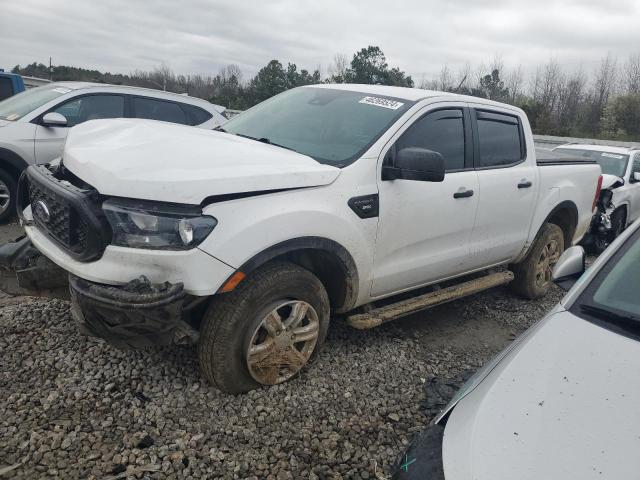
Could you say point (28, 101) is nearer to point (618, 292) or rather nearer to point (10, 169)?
point (10, 169)

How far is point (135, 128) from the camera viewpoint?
3.11 metres

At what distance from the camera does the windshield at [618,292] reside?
1997mm

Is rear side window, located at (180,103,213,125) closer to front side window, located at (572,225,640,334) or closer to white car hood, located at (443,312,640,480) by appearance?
front side window, located at (572,225,640,334)

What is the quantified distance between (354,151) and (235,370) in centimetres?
150

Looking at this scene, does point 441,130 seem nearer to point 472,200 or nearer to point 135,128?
point 472,200

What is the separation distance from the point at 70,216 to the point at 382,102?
2.18 meters

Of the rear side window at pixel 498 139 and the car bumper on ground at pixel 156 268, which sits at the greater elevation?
the rear side window at pixel 498 139

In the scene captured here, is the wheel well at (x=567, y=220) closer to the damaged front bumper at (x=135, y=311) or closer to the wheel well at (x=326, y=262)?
the wheel well at (x=326, y=262)

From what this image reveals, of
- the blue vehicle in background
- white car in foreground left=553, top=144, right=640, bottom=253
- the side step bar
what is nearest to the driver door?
the side step bar

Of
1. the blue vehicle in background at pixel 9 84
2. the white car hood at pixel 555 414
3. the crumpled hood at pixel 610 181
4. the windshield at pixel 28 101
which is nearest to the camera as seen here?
the white car hood at pixel 555 414

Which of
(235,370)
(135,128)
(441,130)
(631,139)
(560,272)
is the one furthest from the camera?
(631,139)

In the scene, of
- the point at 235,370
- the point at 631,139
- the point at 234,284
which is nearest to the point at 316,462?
the point at 235,370

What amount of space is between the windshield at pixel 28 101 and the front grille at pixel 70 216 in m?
4.20

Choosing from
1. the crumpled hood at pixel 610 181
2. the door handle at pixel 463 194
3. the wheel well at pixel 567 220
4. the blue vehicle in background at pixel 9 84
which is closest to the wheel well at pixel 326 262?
the door handle at pixel 463 194
